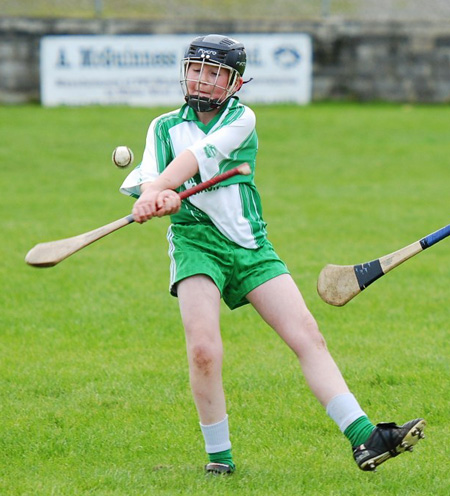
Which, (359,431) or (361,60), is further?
(361,60)

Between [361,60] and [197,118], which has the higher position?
[197,118]

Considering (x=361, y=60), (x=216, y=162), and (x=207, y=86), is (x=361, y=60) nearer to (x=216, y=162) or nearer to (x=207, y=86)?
(x=207, y=86)

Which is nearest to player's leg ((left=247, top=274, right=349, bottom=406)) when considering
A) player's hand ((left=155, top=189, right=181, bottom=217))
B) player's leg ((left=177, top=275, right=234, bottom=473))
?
player's leg ((left=177, top=275, right=234, bottom=473))

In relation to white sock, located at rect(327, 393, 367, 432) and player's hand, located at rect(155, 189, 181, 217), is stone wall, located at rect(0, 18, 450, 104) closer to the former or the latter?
player's hand, located at rect(155, 189, 181, 217)

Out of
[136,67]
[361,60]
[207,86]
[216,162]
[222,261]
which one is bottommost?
[361,60]

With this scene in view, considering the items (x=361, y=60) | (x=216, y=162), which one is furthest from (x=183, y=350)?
(x=361, y=60)

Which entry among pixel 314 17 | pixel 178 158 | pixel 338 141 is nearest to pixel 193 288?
pixel 178 158

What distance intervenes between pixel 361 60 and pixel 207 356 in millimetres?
16251

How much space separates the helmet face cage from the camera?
14.8ft

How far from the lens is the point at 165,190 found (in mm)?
4266

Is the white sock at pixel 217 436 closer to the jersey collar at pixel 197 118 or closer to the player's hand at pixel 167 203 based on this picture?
the player's hand at pixel 167 203

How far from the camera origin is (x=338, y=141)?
16641 mm

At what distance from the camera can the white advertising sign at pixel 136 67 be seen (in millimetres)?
18594

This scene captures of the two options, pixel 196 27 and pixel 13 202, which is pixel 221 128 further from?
pixel 196 27
